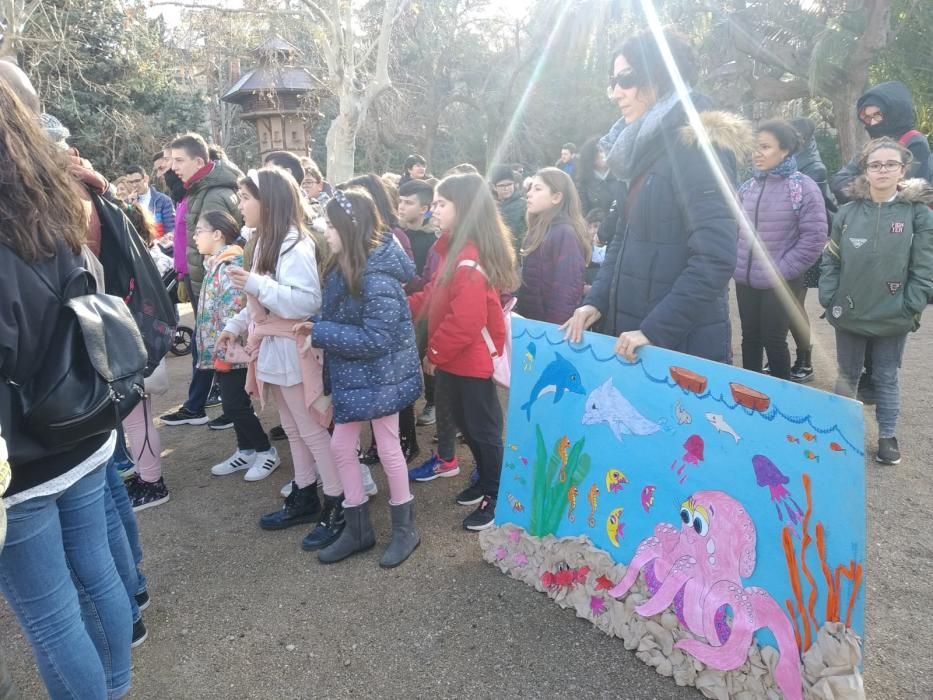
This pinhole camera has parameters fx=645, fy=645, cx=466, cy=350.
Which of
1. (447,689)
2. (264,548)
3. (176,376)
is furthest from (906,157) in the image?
(176,376)

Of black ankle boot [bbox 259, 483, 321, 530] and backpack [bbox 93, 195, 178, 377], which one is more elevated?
backpack [bbox 93, 195, 178, 377]

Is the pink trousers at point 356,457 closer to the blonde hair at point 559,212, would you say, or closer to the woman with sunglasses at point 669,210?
the woman with sunglasses at point 669,210

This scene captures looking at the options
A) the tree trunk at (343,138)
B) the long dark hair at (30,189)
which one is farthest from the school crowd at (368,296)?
the tree trunk at (343,138)

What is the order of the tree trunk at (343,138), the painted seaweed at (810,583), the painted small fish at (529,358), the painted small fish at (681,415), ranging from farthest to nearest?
the tree trunk at (343,138)
the painted small fish at (529,358)
the painted small fish at (681,415)
the painted seaweed at (810,583)

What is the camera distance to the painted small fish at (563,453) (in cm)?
256

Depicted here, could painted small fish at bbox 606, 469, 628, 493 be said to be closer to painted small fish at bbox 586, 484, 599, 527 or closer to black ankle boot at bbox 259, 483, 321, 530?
painted small fish at bbox 586, 484, 599, 527

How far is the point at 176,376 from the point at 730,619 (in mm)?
5487

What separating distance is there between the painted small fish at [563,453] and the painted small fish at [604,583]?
1.28ft

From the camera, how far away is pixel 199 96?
1830 centimetres

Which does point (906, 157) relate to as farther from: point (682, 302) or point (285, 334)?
point (285, 334)

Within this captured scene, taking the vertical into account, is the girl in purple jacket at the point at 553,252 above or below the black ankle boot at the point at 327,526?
above

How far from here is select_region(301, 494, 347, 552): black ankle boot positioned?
3.11 m

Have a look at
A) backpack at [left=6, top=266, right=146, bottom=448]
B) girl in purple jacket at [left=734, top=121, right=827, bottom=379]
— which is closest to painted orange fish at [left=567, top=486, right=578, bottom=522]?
backpack at [left=6, top=266, right=146, bottom=448]

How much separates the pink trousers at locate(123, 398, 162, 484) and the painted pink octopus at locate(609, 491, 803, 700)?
8.53 feet
